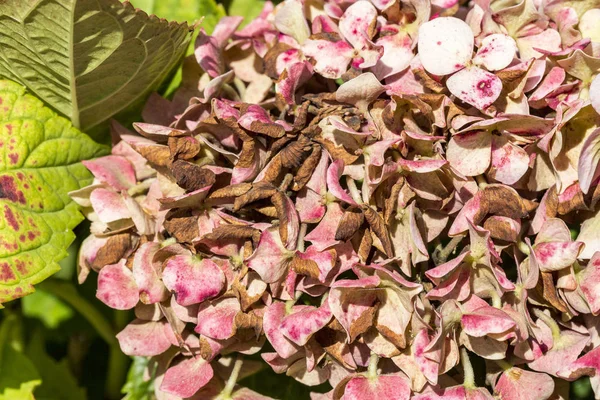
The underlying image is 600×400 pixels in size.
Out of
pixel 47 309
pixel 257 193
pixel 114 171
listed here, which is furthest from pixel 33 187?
pixel 47 309

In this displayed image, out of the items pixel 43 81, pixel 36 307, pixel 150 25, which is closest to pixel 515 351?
pixel 150 25

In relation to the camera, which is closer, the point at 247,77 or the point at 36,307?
the point at 247,77

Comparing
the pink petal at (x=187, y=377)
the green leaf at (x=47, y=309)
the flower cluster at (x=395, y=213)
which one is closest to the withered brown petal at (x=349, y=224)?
the flower cluster at (x=395, y=213)

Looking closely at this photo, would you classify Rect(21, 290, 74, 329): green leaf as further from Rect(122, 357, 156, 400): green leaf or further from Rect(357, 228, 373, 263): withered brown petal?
Rect(357, 228, 373, 263): withered brown petal

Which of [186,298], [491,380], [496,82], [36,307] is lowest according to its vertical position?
[36,307]

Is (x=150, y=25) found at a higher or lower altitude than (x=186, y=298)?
higher

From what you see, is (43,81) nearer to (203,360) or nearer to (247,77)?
(247,77)
